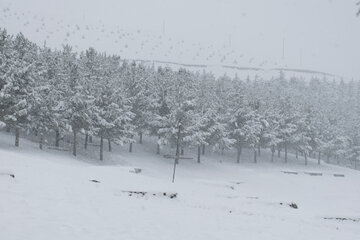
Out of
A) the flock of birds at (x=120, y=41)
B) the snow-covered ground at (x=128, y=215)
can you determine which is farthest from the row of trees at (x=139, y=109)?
the flock of birds at (x=120, y=41)

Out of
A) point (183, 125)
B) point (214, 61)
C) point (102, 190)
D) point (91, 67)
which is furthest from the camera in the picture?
point (214, 61)

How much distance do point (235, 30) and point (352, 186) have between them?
145 metres

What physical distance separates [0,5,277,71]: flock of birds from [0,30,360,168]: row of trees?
3477cm

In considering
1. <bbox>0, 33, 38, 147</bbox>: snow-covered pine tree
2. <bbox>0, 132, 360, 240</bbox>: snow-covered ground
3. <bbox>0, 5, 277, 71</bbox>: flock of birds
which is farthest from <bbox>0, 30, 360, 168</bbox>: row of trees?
<bbox>0, 5, 277, 71</bbox>: flock of birds

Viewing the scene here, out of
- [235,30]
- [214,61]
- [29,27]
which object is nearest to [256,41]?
[235,30]

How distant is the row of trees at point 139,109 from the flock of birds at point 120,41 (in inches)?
1369

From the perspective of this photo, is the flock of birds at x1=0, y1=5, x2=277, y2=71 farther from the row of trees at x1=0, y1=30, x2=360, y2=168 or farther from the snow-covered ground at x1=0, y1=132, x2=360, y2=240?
the snow-covered ground at x1=0, y1=132, x2=360, y2=240

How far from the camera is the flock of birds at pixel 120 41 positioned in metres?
105

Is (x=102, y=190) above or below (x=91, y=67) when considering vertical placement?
below

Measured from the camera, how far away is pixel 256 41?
180m

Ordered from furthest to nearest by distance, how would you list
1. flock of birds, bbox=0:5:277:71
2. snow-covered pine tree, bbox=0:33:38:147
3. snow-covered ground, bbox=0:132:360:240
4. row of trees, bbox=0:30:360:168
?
flock of birds, bbox=0:5:277:71
row of trees, bbox=0:30:360:168
snow-covered pine tree, bbox=0:33:38:147
snow-covered ground, bbox=0:132:360:240

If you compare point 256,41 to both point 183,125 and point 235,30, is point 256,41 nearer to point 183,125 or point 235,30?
point 235,30

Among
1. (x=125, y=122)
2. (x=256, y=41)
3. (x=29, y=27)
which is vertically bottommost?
(x=125, y=122)

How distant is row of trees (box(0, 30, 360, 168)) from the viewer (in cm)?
4112
